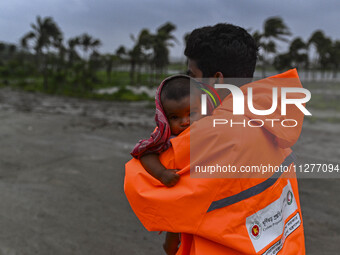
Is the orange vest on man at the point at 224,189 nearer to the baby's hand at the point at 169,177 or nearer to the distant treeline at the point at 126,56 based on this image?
the baby's hand at the point at 169,177

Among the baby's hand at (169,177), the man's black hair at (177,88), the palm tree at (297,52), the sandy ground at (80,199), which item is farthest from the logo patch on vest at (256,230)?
the palm tree at (297,52)

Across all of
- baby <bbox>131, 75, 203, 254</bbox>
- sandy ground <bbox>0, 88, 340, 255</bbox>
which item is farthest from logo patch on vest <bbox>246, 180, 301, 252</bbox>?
sandy ground <bbox>0, 88, 340, 255</bbox>

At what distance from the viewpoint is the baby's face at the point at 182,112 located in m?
1.30

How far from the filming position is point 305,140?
367 inches

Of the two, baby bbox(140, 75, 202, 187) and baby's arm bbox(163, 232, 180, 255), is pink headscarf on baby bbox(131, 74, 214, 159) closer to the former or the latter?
baby bbox(140, 75, 202, 187)

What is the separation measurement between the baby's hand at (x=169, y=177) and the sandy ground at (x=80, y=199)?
2.41m

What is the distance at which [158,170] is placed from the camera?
1.24m

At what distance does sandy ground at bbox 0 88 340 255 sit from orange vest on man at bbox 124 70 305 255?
234cm

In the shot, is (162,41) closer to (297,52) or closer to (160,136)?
(297,52)

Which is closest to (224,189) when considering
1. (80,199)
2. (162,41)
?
(80,199)

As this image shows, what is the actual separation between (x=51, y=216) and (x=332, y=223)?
11.6 ft

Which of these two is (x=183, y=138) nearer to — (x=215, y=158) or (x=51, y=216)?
(x=215, y=158)

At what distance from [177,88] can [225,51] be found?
0.24 metres

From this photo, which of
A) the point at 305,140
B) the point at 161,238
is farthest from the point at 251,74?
the point at 305,140
